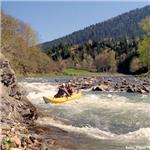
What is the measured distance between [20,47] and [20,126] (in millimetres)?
64312

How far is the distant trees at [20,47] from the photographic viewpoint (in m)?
66.9

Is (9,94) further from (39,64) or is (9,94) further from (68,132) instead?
(39,64)

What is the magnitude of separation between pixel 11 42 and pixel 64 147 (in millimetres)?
58258

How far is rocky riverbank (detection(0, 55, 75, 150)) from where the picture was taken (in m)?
12.3

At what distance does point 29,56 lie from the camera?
3625 inches

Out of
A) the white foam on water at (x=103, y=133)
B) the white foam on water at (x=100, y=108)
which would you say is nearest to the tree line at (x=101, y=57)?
the white foam on water at (x=100, y=108)

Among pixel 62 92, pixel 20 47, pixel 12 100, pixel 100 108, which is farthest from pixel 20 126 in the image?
pixel 20 47

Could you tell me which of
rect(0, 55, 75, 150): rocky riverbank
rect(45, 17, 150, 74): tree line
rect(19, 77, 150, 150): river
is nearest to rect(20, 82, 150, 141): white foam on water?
rect(19, 77, 150, 150): river

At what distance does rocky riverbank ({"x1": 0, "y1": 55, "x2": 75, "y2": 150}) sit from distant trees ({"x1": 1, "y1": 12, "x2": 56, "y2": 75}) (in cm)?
3737

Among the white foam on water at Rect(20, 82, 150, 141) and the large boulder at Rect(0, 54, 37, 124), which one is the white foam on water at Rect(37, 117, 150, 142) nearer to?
the white foam on water at Rect(20, 82, 150, 141)

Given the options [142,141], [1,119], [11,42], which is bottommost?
[142,141]

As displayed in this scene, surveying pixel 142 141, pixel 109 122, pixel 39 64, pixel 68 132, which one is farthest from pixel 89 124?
pixel 39 64

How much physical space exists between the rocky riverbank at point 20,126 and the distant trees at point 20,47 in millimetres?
37375

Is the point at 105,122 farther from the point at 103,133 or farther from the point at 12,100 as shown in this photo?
the point at 12,100
